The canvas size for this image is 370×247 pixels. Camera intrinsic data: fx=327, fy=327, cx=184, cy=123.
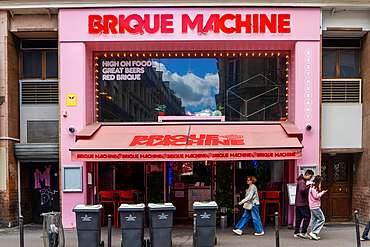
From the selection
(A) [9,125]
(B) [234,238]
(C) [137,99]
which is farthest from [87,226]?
(A) [9,125]

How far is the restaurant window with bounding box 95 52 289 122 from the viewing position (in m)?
11.1

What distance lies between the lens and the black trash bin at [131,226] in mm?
7816

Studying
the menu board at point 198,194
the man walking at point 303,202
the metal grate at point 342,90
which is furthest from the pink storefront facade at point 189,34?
the menu board at point 198,194

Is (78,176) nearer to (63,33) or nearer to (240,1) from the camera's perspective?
(63,33)

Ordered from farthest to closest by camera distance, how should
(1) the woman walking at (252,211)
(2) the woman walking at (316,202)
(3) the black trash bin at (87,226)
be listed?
(1) the woman walking at (252,211) < (2) the woman walking at (316,202) < (3) the black trash bin at (87,226)

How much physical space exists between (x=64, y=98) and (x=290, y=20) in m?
Result: 7.74

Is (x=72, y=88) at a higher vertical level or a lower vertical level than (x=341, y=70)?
lower

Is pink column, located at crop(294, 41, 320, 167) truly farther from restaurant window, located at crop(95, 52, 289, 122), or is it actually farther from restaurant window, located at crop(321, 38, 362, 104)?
restaurant window, located at crop(321, 38, 362, 104)

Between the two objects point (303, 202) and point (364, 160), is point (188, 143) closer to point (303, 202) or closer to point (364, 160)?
point (303, 202)

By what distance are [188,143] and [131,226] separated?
275 cm

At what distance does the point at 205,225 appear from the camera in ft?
26.1

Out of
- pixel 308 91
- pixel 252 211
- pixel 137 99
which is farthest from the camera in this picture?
pixel 137 99

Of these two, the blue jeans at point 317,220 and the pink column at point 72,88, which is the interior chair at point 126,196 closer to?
the pink column at point 72,88

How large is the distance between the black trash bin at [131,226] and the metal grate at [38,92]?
5.53 metres
